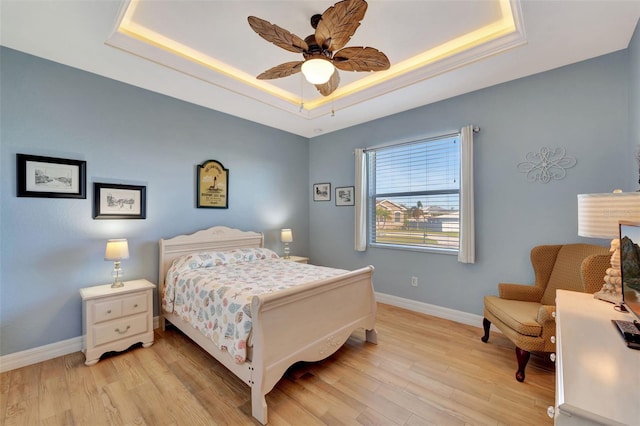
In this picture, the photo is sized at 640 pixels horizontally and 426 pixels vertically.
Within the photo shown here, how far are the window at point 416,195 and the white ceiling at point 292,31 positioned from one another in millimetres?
697

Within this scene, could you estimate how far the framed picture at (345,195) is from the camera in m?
4.20

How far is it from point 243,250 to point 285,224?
111 cm

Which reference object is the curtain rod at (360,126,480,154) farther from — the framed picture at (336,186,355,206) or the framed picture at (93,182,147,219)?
the framed picture at (93,182,147,219)

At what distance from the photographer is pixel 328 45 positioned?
1.86 meters

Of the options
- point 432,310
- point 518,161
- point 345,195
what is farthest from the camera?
point 345,195

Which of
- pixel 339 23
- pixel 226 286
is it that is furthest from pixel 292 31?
pixel 226 286

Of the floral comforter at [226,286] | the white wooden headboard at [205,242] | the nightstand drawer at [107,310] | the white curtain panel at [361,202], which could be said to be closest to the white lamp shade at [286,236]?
the white wooden headboard at [205,242]

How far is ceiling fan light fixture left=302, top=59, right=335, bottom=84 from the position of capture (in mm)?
1892

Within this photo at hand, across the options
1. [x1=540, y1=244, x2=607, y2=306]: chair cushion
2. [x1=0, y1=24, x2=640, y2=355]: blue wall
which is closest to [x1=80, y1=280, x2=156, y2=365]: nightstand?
[x1=0, y1=24, x2=640, y2=355]: blue wall

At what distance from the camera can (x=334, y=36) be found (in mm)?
1764

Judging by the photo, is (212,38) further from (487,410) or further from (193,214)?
(487,410)

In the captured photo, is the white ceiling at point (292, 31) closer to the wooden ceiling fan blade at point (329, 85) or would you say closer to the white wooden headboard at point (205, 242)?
the wooden ceiling fan blade at point (329, 85)

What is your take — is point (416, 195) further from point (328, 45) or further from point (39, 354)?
point (39, 354)

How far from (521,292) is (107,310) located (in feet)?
12.5
